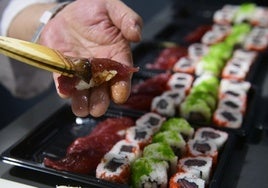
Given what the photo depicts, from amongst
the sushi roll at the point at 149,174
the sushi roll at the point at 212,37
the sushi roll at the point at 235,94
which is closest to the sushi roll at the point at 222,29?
Answer: the sushi roll at the point at 212,37

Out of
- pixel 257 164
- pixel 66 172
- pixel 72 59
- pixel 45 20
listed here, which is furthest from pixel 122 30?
pixel 257 164

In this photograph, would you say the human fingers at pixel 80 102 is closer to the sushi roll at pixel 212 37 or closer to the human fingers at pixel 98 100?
the human fingers at pixel 98 100

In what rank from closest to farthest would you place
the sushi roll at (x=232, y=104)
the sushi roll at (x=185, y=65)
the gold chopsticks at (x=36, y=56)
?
1. the gold chopsticks at (x=36, y=56)
2. the sushi roll at (x=232, y=104)
3. the sushi roll at (x=185, y=65)

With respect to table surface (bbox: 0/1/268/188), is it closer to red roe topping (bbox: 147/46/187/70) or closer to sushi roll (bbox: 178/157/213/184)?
sushi roll (bbox: 178/157/213/184)

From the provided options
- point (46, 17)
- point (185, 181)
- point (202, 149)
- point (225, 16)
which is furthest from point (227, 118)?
point (225, 16)

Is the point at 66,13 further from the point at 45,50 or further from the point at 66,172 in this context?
the point at 66,172
